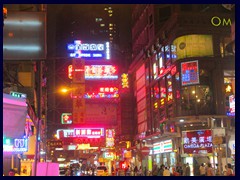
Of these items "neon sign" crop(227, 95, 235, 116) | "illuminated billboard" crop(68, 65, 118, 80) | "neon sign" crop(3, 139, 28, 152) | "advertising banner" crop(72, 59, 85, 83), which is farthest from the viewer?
"illuminated billboard" crop(68, 65, 118, 80)

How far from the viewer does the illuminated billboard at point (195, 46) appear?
115 feet

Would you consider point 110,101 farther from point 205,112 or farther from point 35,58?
point 35,58

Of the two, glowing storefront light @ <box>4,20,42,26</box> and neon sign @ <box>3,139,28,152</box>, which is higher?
glowing storefront light @ <box>4,20,42,26</box>

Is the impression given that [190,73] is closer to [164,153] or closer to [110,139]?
[164,153]

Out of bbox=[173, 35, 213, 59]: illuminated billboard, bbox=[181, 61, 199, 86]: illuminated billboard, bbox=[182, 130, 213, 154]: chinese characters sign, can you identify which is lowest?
bbox=[182, 130, 213, 154]: chinese characters sign

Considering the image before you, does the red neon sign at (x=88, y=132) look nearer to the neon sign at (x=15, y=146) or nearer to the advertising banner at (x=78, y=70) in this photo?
the advertising banner at (x=78, y=70)

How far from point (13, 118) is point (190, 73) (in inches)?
1082

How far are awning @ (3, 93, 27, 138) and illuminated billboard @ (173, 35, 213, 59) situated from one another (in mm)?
27746

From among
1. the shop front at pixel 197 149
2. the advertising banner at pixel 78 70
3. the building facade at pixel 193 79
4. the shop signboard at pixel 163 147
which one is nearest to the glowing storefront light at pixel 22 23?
the advertising banner at pixel 78 70

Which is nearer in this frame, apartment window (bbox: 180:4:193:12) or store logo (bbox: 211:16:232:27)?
store logo (bbox: 211:16:232:27)

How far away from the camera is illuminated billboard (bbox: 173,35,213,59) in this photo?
35.1 m

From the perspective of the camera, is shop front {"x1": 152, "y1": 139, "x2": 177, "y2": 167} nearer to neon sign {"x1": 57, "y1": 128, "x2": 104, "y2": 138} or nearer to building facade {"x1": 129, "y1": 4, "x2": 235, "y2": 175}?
building facade {"x1": 129, "y1": 4, "x2": 235, "y2": 175}

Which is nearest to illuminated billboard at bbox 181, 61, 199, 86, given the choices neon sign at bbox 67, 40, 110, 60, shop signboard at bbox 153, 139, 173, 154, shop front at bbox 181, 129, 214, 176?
shop front at bbox 181, 129, 214, 176
